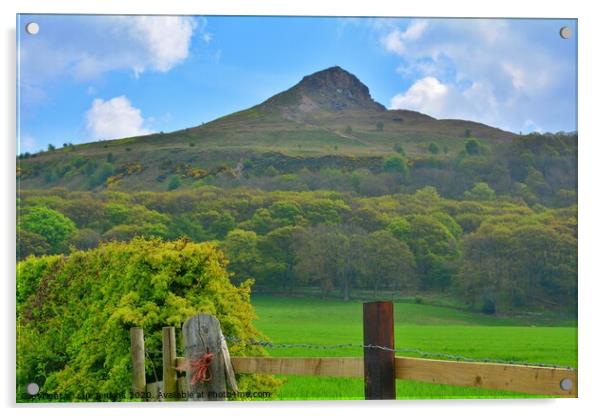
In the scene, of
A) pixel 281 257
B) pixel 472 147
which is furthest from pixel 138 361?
pixel 472 147

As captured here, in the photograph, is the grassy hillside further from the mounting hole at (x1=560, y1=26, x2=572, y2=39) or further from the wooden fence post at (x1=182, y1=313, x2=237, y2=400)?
the wooden fence post at (x1=182, y1=313, x2=237, y2=400)

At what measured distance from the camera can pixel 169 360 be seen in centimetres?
617

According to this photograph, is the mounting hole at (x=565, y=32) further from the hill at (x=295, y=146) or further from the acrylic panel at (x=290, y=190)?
the hill at (x=295, y=146)

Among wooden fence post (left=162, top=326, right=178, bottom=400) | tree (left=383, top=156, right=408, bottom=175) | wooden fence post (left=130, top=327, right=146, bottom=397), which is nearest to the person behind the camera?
wooden fence post (left=162, top=326, right=178, bottom=400)

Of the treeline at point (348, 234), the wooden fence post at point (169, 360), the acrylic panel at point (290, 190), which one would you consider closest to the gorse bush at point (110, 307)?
the acrylic panel at point (290, 190)

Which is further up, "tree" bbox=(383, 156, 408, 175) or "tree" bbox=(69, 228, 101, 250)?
"tree" bbox=(383, 156, 408, 175)

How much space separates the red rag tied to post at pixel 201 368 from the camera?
5.63 m

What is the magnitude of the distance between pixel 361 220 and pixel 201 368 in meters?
2.38

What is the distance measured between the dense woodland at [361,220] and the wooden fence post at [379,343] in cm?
244

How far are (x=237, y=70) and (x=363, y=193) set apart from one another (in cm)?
155

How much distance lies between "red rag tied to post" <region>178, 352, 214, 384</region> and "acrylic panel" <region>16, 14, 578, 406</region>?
956mm

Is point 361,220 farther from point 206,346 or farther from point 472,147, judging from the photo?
point 206,346

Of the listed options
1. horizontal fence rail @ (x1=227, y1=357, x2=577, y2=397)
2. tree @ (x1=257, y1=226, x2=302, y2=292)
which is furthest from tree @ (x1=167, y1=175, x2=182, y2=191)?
horizontal fence rail @ (x1=227, y1=357, x2=577, y2=397)

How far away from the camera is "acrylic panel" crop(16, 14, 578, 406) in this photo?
6.88m
